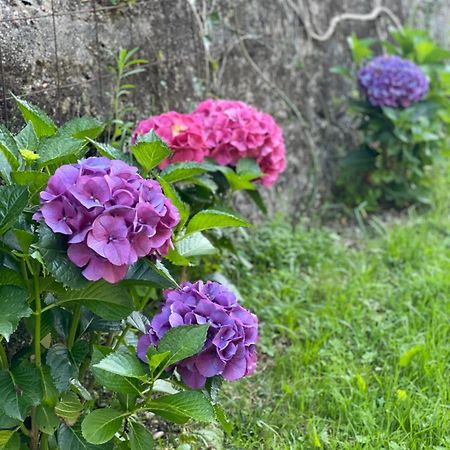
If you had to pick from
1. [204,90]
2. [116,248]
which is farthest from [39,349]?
[204,90]

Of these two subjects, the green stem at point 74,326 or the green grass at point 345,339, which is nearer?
the green stem at point 74,326

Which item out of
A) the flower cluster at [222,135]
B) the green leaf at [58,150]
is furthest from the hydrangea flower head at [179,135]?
the green leaf at [58,150]

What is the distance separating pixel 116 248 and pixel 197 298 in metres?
0.32

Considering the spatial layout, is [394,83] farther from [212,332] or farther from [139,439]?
[139,439]

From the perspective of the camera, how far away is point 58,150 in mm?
1729

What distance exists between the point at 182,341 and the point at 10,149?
1.88 ft

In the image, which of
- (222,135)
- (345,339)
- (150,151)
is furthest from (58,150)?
(345,339)

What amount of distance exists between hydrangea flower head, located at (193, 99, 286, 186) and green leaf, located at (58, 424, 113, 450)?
1.10 metres

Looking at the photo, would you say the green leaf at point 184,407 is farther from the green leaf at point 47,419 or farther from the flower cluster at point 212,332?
the green leaf at point 47,419

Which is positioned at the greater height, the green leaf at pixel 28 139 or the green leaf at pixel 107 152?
the green leaf at pixel 28 139

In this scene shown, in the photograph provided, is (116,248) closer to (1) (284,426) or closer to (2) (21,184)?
(2) (21,184)

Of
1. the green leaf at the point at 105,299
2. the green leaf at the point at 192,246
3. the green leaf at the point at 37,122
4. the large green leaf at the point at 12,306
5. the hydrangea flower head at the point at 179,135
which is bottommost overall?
the green leaf at the point at 192,246

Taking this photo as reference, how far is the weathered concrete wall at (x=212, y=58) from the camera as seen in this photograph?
2.33 metres

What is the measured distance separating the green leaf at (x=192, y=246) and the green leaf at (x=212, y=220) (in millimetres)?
92
